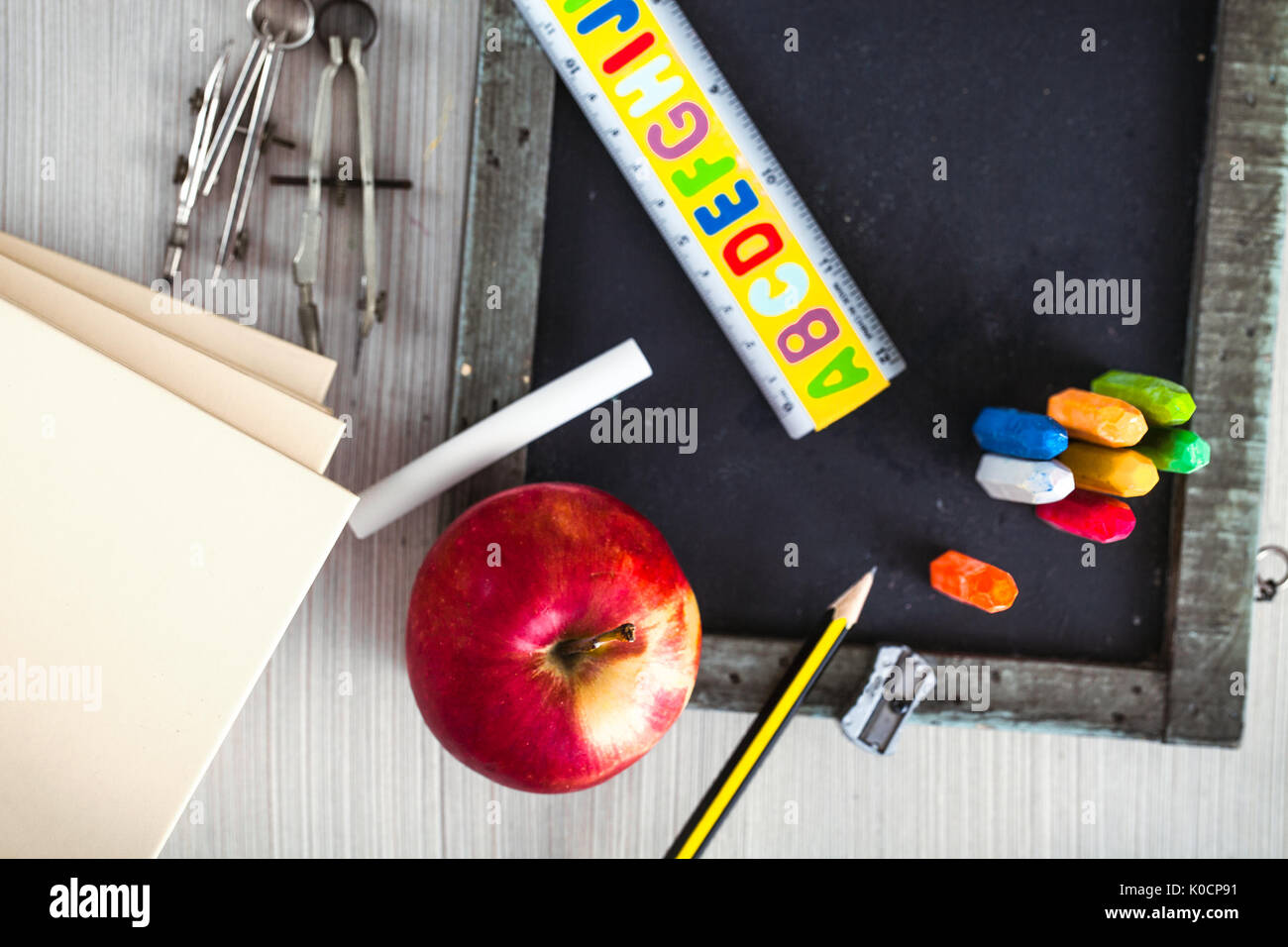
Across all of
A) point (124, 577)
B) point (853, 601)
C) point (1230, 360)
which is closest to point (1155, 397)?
point (1230, 360)

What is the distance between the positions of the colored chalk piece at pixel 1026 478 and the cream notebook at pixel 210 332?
19.5 inches

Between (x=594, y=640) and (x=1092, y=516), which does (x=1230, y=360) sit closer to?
(x=1092, y=516)

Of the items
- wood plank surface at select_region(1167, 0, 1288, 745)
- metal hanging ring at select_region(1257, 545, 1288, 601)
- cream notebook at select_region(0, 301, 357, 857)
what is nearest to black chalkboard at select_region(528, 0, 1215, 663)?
wood plank surface at select_region(1167, 0, 1288, 745)

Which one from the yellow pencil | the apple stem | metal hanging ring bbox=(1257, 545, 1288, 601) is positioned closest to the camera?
the apple stem

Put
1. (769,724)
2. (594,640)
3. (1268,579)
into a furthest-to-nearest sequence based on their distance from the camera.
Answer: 1. (1268,579)
2. (769,724)
3. (594,640)

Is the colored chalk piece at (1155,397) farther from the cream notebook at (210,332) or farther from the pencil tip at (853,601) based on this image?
the cream notebook at (210,332)

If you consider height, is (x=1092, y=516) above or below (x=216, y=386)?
below

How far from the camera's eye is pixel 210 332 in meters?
0.64

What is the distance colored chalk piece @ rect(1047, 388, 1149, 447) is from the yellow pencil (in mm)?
173

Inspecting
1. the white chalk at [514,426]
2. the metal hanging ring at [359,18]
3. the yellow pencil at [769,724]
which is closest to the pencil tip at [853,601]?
the yellow pencil at [769,724]

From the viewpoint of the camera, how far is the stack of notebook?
583 mm

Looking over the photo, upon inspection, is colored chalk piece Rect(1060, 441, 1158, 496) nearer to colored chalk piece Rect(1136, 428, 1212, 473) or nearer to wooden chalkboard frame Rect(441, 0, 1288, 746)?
colored chalk piece Rect(1136, 428, 1212, 473)

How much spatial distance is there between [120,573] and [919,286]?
2.02 ft
